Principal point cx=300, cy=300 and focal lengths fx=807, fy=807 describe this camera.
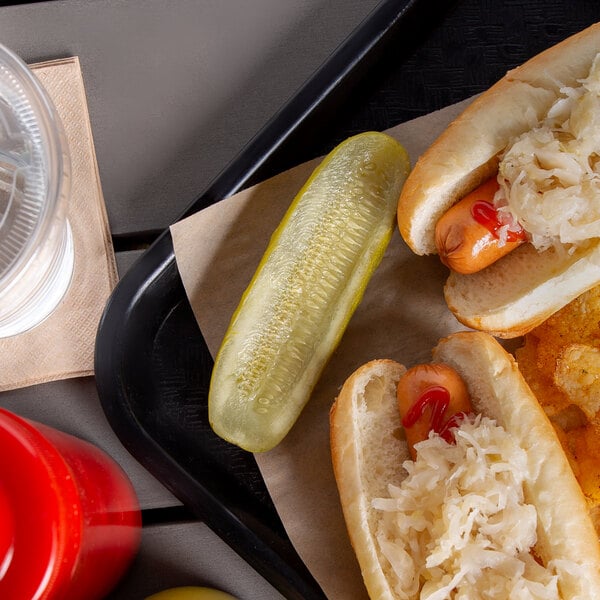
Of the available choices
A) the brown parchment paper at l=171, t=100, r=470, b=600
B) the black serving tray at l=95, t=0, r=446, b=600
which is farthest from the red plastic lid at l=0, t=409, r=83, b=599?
the brown parchment paper at l=171, t=100, r=470, b=600

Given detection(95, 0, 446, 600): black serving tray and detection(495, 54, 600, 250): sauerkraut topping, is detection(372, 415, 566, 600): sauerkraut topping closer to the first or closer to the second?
A: detection(95, 0, 446, 600): black serving tray

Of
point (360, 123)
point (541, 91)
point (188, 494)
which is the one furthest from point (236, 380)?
point (541, 91)

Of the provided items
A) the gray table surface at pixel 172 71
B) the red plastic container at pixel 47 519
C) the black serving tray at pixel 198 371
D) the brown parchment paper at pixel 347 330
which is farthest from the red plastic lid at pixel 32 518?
the gray table surface at pixel 172 71

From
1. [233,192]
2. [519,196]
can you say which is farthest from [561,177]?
[233,192]

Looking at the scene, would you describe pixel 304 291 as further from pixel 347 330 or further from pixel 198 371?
pixel 198 371

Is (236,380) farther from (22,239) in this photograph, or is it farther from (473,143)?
(473,143)

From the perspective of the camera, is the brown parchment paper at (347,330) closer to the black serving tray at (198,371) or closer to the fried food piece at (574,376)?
the black serving tray at (198,371)
